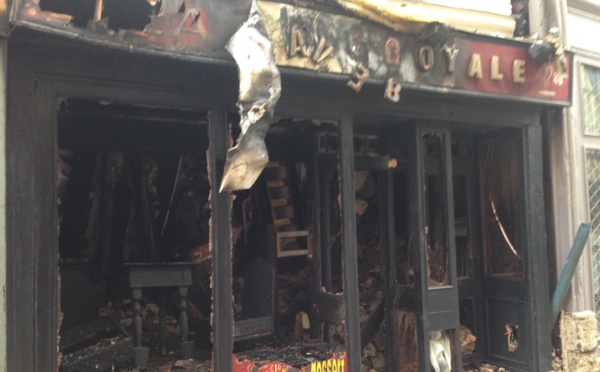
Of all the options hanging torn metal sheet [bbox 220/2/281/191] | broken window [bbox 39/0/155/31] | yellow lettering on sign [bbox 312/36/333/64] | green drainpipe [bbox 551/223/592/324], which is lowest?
green drainpipe [bbox 551/223/592/324]

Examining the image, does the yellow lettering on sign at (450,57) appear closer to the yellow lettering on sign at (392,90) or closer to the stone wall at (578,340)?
the yellow lettering on sign at (392,90)

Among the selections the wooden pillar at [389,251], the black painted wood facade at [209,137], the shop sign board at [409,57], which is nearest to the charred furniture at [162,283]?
the black painted wood facade at [209,137]

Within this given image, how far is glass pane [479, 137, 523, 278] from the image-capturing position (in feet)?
19.6

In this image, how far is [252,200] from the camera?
6422 mm

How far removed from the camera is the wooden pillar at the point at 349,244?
179 inches

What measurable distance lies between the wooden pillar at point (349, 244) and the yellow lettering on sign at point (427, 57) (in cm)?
80

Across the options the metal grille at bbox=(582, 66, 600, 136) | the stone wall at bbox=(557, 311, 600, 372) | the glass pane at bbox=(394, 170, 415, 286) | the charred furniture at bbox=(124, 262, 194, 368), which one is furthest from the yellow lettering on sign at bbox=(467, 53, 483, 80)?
the charred furniture at bbox=(124, 262, 194, 368)

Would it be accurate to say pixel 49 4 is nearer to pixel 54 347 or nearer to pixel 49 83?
pixel 49 83

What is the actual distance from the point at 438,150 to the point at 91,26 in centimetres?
376

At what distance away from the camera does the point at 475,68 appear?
5.01 m

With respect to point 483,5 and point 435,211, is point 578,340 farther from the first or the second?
point 483,5

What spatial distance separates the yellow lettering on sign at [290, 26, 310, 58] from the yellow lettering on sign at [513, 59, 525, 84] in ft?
7.94

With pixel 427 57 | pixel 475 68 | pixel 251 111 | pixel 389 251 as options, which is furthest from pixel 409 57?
pixel 389 251

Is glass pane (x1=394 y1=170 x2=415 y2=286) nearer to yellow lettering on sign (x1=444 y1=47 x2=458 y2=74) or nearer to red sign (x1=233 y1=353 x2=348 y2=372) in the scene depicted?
yellow lettering on sign (x1=444 y1=47 x2=458 y2=74)
